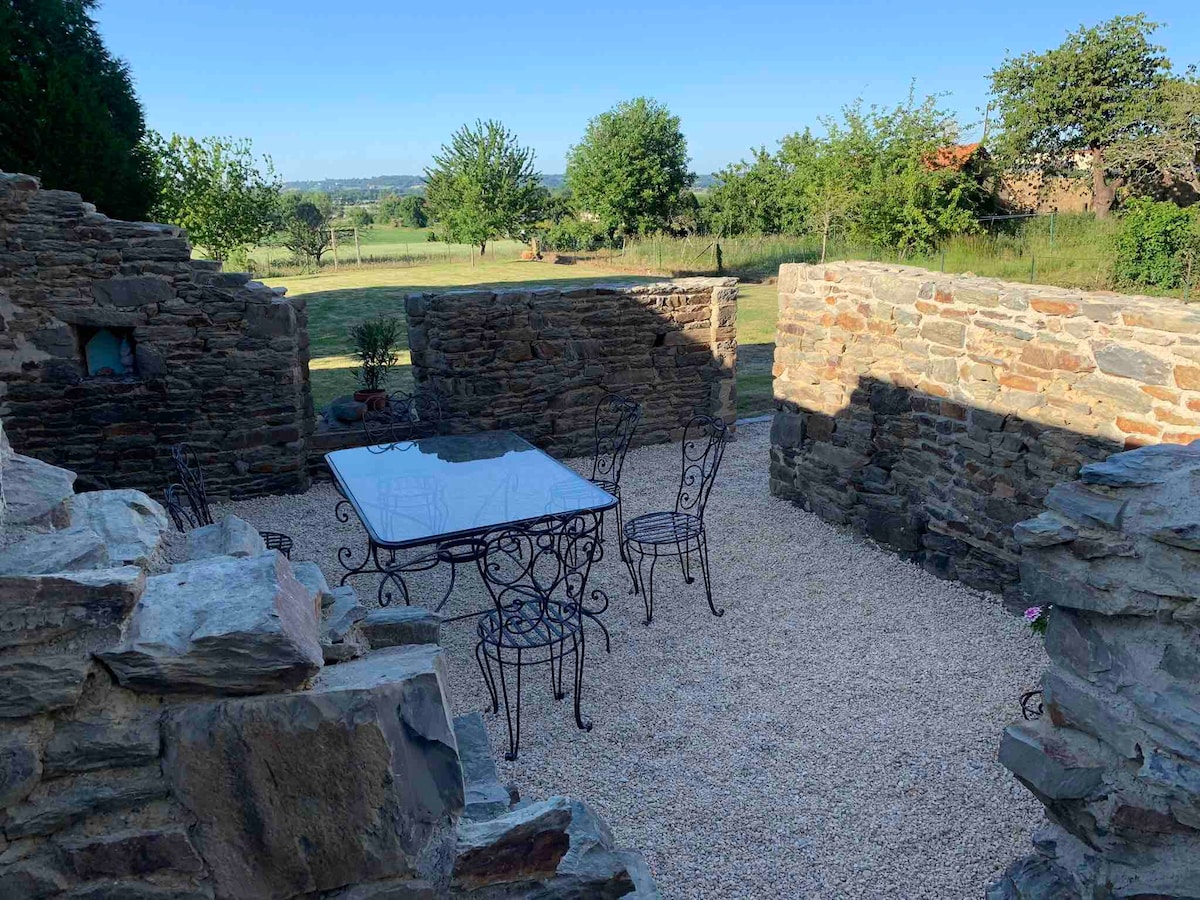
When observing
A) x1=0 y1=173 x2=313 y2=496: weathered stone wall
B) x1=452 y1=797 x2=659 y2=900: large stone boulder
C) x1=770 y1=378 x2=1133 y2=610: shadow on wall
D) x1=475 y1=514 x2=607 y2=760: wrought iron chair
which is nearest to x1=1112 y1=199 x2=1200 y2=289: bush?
x1=770 y1=378 x2=1133 y2=610: shadow on wall

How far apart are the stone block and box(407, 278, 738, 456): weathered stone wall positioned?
627cm

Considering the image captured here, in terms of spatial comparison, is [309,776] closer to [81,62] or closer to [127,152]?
[127,152]

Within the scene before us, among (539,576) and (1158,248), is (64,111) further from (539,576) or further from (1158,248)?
(1158,248)

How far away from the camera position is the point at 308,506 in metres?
7.42

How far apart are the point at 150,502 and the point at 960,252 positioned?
19880 mm

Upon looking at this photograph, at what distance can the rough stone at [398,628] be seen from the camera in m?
2.81

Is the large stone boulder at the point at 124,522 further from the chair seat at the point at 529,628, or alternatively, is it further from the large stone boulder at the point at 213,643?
the chair seat at the point at 529,628

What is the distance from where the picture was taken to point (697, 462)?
8.12 m

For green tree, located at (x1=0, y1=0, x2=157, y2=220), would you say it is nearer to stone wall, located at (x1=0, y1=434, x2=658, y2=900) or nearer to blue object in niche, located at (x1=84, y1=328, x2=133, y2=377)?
blue object in niche, located at (x1=84, y1=328, x2=133, y2=377)

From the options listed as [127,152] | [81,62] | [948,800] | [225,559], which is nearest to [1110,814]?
[948,800]

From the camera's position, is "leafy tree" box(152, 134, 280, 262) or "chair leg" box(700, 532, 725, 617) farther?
"leafy tree" box(152, 134, 280, 262)

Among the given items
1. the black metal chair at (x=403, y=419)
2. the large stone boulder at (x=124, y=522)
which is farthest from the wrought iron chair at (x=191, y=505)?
the large stone boulder at (x=124, y=522)

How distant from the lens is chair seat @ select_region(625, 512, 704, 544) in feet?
18.1

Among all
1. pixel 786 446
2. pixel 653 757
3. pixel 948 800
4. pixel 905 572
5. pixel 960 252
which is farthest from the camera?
pixel 960 252
